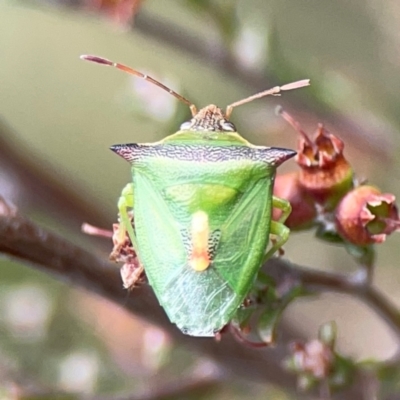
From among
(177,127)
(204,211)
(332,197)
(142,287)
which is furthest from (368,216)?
(177,127)

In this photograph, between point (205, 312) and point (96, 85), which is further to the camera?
point (96, 85)

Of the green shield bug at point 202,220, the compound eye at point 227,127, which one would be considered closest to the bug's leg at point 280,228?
the green shield bug at point 202,220

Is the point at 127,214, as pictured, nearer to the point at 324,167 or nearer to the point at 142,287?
the point at 142,287

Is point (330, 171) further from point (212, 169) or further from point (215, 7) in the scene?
point (215, 7)

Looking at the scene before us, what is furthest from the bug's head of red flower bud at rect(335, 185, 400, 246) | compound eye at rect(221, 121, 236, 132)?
red flower bud at rect(335, 185, 400, 246)

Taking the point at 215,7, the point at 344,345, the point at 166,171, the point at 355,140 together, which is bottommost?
the point at 344,345

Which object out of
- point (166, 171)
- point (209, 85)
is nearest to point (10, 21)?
point (209, 85)

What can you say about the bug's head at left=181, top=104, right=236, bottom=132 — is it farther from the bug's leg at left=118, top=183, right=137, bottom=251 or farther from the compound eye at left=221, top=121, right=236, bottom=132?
the bug's leg at left=118, top=183, right=137, bottom=251
